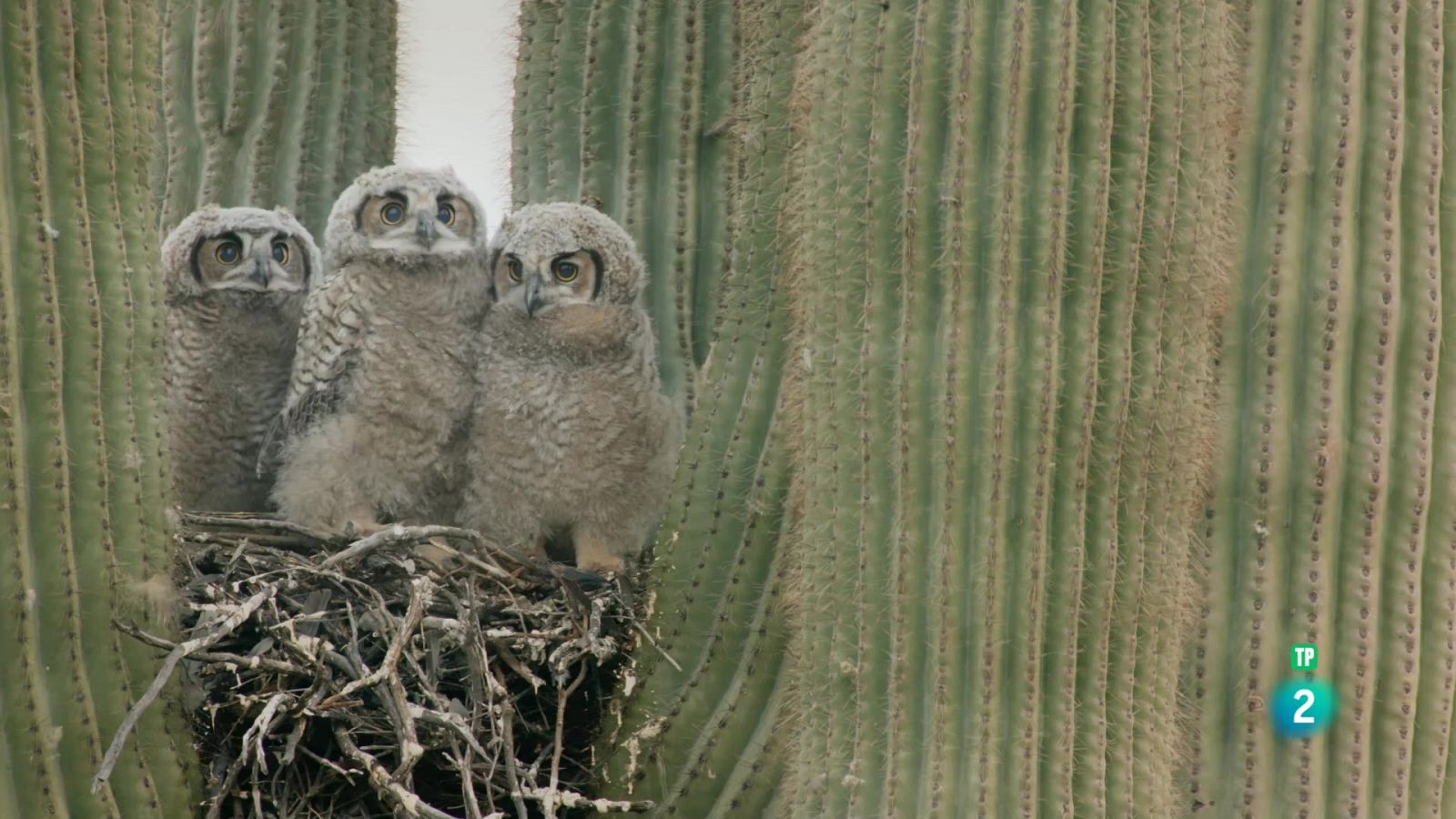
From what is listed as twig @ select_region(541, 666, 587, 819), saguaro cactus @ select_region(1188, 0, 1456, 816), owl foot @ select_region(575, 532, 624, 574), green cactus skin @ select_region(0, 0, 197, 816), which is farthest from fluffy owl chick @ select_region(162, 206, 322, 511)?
saguaro cactus @ select_region(1188, 0, 1456, 816)

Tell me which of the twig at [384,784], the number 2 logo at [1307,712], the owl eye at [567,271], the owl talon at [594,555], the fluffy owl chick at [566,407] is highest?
the owl eye at [567,271]

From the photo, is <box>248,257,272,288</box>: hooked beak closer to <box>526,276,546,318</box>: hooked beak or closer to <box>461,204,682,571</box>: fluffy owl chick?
<box>461,204,682,571</box>: fluffy owl chick

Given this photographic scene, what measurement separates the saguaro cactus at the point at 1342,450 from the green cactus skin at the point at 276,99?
354 centimetres

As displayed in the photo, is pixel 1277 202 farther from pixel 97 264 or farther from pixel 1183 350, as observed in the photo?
pixel 97 264

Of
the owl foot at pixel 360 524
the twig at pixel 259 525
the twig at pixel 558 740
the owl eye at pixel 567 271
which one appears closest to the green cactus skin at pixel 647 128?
the owl eye at pixel 567 271

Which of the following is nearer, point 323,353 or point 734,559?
point 734,559

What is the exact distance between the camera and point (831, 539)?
11.7 ft

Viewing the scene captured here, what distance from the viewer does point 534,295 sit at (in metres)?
5.51

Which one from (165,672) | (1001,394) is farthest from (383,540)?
(1001,394)

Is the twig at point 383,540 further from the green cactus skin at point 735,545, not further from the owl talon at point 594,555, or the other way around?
the owl talon at point 594,555

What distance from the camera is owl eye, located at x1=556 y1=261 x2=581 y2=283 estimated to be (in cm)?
546

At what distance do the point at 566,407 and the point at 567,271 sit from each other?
1.31 ft

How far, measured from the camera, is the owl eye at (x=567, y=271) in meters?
5.46

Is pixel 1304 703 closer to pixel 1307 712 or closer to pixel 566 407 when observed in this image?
pixel 1307 712
